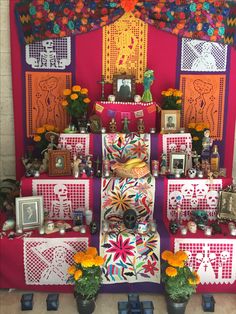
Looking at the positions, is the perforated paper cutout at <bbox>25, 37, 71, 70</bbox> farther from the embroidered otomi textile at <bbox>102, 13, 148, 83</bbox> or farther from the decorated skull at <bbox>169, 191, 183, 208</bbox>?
the decorated skull at <bbox>169, 191, 183, 208</bbox>

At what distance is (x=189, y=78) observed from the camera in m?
4.26

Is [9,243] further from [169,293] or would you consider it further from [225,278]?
[225,278]

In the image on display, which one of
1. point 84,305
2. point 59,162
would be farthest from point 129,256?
point 59,162

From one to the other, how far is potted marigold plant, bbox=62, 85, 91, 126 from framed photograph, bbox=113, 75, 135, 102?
32 cm

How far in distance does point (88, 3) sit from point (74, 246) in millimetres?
2397

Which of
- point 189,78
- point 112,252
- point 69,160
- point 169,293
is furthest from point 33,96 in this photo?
point 169,293

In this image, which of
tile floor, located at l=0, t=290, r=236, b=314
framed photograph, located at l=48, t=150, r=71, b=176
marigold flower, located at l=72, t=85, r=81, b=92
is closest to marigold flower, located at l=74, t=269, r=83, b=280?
tile floor, located at l=0, t=290, r=236, b=314

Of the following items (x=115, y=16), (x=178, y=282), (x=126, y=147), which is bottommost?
(x=178, y=282)

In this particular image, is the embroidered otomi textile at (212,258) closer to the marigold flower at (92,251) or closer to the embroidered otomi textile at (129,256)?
the embroidered otomi textile at (129,256)

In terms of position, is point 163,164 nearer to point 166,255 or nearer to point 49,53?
point 166,255

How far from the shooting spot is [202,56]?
4211 millimetres

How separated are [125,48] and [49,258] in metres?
2.27

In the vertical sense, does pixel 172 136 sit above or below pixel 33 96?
below

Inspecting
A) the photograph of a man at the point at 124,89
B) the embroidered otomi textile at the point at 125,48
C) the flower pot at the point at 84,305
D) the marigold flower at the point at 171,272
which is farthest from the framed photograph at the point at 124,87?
the flower pot at the point at 84,305
